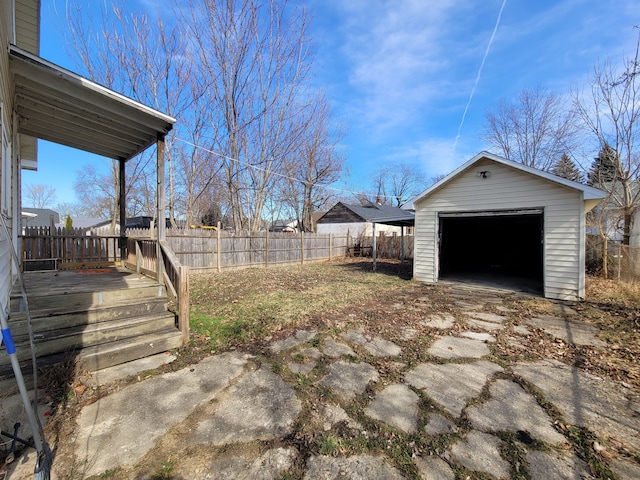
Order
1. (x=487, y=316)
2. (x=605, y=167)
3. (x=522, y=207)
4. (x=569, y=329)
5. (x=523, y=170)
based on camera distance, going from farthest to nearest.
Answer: (x=605, y=167)
(x=522, y=207)
(x=523, y=170)
(x=487, y=316)
(x=569, y=329)

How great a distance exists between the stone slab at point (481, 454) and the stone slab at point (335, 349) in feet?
5.77

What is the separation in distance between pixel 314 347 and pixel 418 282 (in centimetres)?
636

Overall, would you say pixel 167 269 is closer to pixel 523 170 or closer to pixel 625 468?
pixel 625 468

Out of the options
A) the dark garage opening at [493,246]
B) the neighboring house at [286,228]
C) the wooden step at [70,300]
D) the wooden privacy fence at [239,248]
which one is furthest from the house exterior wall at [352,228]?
the wooden step at [70,300]

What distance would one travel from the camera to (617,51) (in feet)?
31.9

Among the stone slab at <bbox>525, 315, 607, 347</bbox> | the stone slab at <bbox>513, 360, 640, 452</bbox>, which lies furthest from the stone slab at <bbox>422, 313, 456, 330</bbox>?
the stone slab at <bbox>513, 360, 640, 452</bbox>

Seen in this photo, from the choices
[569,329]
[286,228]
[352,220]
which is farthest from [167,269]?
[286,228]

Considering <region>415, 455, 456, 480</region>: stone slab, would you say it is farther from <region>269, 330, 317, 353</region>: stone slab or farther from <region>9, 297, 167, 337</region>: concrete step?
<region>9, 297, 167, 337</region>: concrete step

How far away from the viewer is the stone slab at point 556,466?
1899 mm

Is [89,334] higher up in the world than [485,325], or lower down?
higher up

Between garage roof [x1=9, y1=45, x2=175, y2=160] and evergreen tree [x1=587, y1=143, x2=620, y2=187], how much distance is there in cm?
1528

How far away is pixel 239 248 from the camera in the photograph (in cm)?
1204

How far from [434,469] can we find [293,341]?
2.55 m

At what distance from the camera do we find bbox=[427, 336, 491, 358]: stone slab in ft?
12.5
